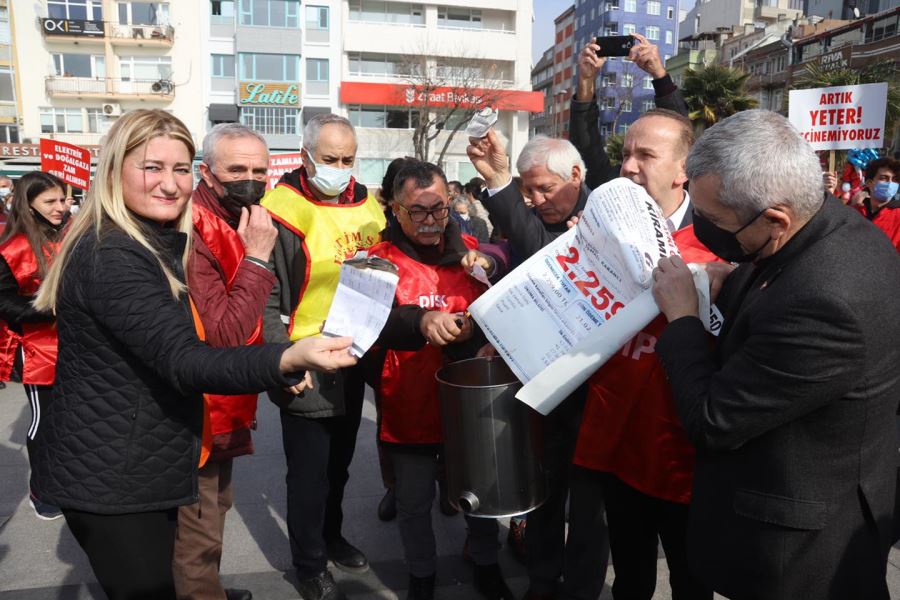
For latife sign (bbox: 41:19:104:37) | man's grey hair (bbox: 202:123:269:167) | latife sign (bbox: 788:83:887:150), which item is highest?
latife sign (bbox: 41:19:104:37)

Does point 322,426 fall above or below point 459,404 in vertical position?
below

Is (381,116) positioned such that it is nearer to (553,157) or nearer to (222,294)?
(553,157)

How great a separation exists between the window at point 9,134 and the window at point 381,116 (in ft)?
55.2

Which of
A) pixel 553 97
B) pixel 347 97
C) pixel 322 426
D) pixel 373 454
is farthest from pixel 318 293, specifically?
pixel 553 97

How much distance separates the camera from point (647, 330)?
2.12m

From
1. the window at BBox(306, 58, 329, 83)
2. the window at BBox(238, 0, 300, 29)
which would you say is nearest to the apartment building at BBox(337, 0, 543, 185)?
the window at BBox(306, 58, 329, 83)

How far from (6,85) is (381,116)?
1886 centimetres

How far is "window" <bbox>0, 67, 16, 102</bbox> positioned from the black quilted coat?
38.9 m

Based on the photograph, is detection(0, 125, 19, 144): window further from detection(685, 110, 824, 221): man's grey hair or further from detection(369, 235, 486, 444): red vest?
detection(685, 110, 824, 221): man's grey hair

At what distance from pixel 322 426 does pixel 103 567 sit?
3.91ft

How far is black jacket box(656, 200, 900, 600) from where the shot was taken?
55.5 inches

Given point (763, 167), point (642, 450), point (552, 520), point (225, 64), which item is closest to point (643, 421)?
point (642, 450)

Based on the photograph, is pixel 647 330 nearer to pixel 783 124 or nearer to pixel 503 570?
pixel 783 124

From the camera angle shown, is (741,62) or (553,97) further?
(553,97)
